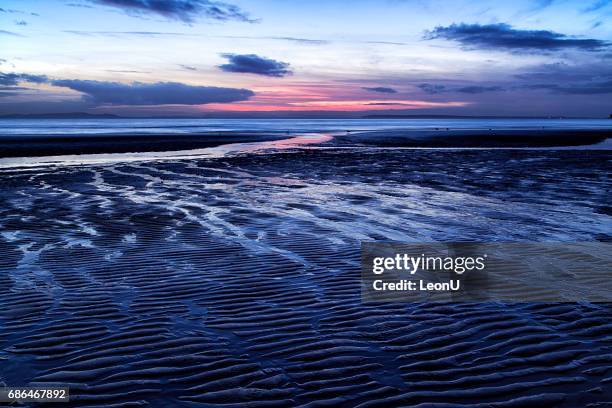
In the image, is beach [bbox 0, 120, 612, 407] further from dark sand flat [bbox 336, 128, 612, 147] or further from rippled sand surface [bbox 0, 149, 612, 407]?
dark sand flat [bbox 336, 128, 612, 147]

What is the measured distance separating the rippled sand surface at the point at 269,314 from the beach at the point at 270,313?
0.09 ft

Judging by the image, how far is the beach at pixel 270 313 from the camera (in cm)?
493

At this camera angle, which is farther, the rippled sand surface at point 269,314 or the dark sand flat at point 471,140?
the dark sand flat at point 471,140

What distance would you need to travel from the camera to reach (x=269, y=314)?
6820 millimetres

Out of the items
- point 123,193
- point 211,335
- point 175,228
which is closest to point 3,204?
point 123,193

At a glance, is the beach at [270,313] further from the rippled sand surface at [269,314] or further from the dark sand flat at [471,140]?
the dark sand flat at [471,140]

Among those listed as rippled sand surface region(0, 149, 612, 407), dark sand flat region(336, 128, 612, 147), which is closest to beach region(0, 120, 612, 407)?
rippled sand surface region(0, 149, 612, 407)

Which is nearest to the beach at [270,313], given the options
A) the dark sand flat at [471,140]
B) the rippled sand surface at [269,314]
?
the rippled sand surface at [269,314]

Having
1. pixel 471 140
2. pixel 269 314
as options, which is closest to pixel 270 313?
Result: pixel 269 314

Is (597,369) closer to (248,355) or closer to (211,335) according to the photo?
(248,355)

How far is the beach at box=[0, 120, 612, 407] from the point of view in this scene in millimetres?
4926

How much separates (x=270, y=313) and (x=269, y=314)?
0.04 m

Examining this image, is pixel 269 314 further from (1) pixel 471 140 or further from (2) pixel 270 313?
(1) pixel 471 140

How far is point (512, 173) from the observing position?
2366cm
